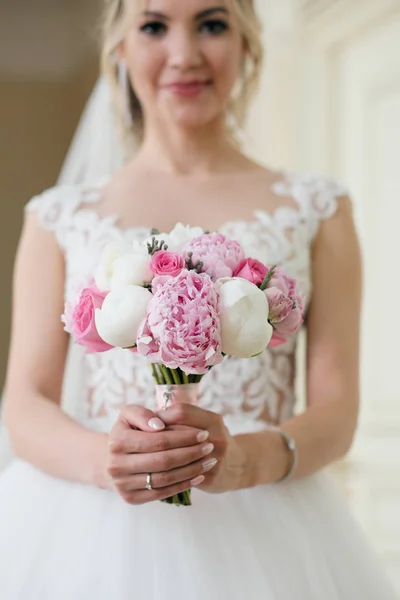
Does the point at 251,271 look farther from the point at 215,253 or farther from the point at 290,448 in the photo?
the point at 290,448

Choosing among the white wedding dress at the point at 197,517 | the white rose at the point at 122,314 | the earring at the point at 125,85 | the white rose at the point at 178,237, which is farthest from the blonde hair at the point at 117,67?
the white rose at the point at 122,314

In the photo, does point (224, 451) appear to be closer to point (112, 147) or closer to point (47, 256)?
point (47, 256)

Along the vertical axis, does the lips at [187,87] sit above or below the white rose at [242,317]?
above

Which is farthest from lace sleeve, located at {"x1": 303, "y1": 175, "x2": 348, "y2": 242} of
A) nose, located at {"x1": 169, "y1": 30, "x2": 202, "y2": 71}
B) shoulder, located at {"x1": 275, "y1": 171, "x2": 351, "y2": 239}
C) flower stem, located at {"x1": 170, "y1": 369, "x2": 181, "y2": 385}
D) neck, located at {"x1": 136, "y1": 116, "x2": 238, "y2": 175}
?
flower stem, located at {"x1": 170, "y1": 369, "x2": 181, "y2": 385}

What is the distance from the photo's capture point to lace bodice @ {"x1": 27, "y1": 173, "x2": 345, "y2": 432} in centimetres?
144

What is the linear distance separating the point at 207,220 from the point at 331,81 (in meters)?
1.37

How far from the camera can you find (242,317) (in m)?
0.93

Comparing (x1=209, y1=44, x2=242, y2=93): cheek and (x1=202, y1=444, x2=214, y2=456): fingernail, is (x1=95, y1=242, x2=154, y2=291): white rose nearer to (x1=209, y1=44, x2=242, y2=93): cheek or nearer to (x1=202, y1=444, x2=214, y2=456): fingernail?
(x1=202, y1=444, x2=214, y2=456): fingernail

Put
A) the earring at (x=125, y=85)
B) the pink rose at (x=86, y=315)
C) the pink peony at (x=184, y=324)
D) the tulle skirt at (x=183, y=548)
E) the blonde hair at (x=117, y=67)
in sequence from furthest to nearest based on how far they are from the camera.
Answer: the earring at (x=125, y=85)
the blonde hair at (x=117, y=67)
the tulle skirt at (x=183, y=548)
the pink rose at (x=86, y=315)
the pink peony at (x=184, y=324)

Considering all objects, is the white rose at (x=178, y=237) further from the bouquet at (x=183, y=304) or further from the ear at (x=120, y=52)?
the ear at (x=120, y=52)

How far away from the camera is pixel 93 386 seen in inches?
59.4

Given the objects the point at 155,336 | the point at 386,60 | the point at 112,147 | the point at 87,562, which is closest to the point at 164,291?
the point at 155,336

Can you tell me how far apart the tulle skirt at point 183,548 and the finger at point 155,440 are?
21 cm

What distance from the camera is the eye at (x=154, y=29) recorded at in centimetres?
149
